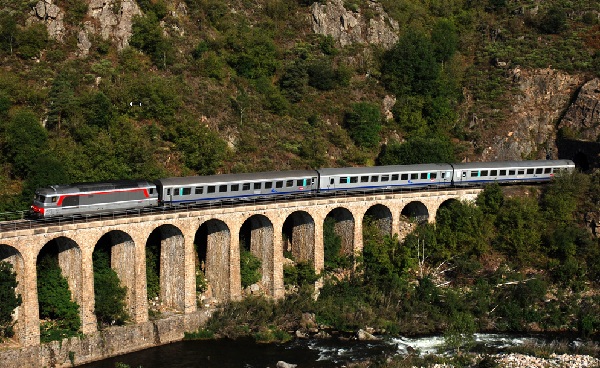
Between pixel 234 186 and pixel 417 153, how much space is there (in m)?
25.0

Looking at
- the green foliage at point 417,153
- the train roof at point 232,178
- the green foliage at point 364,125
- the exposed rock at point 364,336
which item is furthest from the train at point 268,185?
the green foliage at point 364,125

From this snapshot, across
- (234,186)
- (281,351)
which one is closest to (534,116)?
(234,186)

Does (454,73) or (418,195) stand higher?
(454,73)

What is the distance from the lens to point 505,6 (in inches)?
4508

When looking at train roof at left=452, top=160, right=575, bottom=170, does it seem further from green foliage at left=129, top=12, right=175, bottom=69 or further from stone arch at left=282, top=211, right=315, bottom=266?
green foliage at left=129, top=12, right=175, bottom=69

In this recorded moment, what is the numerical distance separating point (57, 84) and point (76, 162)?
12.4 metres

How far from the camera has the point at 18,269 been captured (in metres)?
49.8

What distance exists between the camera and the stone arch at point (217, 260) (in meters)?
60.6

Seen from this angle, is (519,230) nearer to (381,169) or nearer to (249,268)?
(381,169)

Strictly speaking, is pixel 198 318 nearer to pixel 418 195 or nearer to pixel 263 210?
pixel 263 210

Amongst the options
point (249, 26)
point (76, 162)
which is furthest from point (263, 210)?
point (249, 26)

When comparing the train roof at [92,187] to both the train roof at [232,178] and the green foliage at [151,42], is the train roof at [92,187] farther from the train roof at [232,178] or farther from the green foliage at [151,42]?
the green foliage at [151,42]

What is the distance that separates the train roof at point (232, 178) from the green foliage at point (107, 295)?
7472mm

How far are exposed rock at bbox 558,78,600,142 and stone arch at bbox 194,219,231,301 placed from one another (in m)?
47.8
